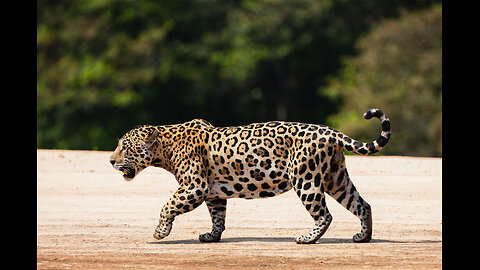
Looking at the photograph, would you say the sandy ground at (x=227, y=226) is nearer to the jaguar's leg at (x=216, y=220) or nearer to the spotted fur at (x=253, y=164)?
the jaguar's leg at (x=216, y=220)

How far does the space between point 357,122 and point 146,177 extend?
20.8 metres

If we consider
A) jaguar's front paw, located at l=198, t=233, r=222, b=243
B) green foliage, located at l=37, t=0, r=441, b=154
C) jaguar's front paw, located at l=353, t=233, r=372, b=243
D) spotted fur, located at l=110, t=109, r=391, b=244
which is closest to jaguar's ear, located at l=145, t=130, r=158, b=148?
spotted fur, located at l=110, t=109, r=391, b=244

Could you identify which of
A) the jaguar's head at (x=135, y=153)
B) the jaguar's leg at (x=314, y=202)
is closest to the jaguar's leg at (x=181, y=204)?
the jaguar's head at (x=135, y=153)

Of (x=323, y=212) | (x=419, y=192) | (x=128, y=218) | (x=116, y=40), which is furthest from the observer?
(x=116, y=40)

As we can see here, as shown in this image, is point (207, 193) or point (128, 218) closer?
point (207, 193)

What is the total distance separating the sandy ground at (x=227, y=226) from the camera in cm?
1191

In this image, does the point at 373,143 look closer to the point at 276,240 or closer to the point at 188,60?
the point at 276,240

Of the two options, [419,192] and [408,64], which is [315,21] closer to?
[408,64]

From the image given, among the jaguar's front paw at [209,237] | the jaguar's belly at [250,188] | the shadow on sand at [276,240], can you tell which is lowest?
the shadow on sand at [276,240]

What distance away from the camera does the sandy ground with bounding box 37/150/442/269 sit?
1191cm

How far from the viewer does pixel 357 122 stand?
39719 mm

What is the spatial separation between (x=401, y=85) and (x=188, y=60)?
10.6 metres

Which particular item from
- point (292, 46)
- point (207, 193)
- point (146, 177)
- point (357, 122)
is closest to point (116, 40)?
point (292, 46)

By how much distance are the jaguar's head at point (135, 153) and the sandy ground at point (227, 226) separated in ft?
3.17
